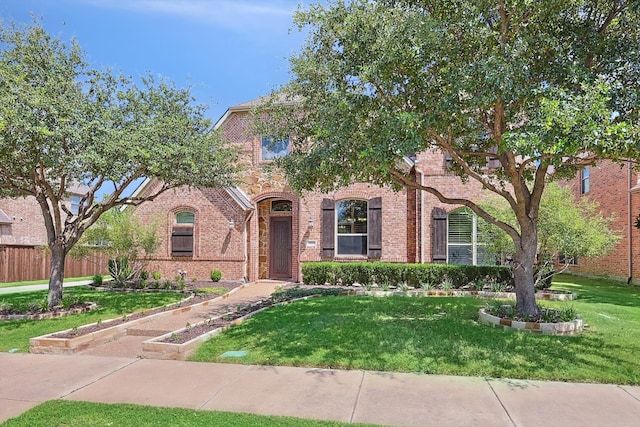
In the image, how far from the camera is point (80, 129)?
25.7 feet

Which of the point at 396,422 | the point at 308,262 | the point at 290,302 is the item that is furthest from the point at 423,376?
the point at 308,262

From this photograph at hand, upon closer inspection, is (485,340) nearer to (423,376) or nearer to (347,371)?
(423,376)

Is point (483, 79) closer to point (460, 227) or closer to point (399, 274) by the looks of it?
point (399, 274)

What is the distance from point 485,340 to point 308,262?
26.9ft

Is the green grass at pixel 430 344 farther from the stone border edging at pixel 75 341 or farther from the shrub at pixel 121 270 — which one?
the shrub at pixel 121 270

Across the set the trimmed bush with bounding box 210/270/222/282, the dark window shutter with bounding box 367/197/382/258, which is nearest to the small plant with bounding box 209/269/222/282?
the trimmed bush with bounding box 210/270/222/282

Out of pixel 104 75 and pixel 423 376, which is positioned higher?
pixel 104 75

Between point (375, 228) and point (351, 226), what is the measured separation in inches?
36.1

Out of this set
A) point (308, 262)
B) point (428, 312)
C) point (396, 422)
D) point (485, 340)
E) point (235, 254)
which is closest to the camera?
point (396, 422)

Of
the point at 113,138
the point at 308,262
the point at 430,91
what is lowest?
the point at 308,262

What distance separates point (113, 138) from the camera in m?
8.13

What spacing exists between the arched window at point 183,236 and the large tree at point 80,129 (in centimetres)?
518

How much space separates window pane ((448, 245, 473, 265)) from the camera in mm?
14438

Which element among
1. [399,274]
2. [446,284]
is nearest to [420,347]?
[446,284]
